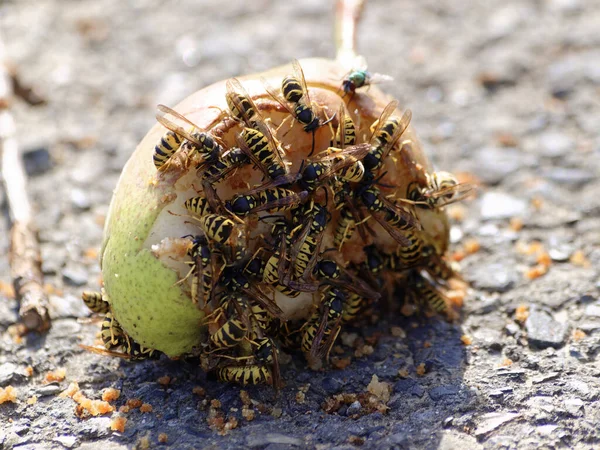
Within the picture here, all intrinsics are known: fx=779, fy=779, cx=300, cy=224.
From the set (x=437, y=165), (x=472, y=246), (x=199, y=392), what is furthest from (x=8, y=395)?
(x=437, y=165)

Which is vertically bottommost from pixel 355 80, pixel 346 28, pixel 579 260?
pixel 579 260

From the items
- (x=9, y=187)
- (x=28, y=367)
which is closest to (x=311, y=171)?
(x=28, y=367)

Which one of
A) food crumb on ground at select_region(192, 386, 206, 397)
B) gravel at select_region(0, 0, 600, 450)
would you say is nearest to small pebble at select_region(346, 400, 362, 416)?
gravel at select_region(0, 0, 600, 450)

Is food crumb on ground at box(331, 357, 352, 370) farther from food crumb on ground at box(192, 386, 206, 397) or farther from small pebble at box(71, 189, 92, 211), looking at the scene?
small pebble at box(71, 189, 92, 211)

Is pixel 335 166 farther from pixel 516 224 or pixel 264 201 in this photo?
pixel 516 224

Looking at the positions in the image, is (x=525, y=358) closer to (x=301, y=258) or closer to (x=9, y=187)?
(x=301, y=258)

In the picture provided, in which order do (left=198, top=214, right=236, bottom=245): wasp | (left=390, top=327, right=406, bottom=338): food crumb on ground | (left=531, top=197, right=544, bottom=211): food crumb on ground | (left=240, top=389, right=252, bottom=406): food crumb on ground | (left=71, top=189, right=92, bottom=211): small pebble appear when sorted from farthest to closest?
(left=71, top=189, right=92, bottom=211): small pebble, (left=531, top=197, right=544, bottom=211): food crumb on ground, (left=390, top=327, right=406, bottom=338): food crumb on ground, (left=240, top=389, right=252, bottom=406): food crumb on ground, (left=198, top=214, right=236, bottom=245): wasp
